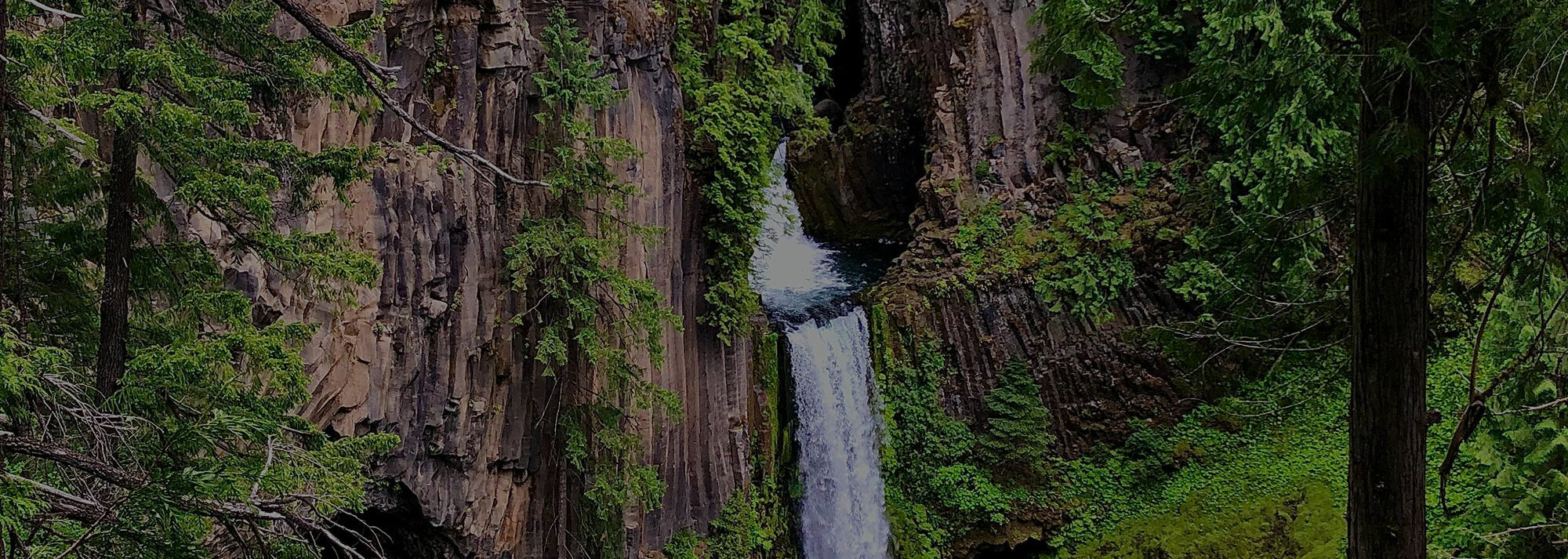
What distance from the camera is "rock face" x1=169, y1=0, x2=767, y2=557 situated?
6738mm

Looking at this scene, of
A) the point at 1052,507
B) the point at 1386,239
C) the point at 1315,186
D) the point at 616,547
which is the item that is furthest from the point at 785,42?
the point at 1386,239

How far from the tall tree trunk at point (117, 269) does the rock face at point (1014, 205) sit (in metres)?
10.1

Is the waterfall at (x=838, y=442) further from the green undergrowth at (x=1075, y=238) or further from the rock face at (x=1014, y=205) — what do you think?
the green undergrowth at (x=1075, y=238)

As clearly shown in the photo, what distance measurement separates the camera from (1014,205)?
43.9ft

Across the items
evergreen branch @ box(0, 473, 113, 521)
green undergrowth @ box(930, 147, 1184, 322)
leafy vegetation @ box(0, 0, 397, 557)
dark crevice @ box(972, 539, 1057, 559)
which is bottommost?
dark crevice @ box(972, 539, 1057, 559)

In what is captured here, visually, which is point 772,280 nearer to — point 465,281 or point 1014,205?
point 1014,205

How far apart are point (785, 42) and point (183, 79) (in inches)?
337

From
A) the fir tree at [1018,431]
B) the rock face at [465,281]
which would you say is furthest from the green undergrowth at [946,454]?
the rock face at [465,281]

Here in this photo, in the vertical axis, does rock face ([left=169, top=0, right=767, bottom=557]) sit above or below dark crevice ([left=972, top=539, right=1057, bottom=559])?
above

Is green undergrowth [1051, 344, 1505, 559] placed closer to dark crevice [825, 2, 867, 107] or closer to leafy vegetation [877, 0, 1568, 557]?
leafy vegetation [877, 0, 1568, 557]

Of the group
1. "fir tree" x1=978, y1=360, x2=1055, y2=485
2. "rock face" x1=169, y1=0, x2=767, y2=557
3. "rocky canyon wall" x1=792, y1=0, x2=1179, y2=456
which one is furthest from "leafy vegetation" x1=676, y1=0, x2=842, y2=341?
"fir tree" x1=978, y1=360, x2=1055, y2=485

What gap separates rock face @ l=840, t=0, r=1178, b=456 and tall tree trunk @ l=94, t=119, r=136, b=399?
10.1 metres

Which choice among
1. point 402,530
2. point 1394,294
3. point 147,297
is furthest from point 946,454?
point 147,297

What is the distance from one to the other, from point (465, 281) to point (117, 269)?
416 centimetres
